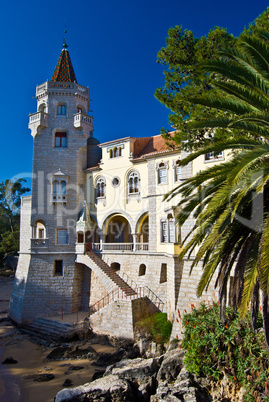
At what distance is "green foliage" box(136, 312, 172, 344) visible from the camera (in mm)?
18312

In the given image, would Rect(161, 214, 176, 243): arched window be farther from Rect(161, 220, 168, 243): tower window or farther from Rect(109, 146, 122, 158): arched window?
Rect(109, 146, 122, 158): arched window

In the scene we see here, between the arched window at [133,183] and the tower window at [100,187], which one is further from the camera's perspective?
the tower window at [100,187]

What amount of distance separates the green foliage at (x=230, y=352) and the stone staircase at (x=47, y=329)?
12.8 m

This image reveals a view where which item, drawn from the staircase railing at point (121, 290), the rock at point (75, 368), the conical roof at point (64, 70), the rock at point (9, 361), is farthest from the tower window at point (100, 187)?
the rock at point (75, 368)

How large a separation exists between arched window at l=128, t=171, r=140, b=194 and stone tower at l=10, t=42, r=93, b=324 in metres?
4.99

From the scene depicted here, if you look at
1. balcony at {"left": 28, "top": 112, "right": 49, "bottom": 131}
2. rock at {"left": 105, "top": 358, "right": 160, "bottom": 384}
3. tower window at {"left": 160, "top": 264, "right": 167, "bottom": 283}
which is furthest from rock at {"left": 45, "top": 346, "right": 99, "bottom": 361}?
balcony at {"left": 28, "top": 112, "right": 49, "bottom": 131}

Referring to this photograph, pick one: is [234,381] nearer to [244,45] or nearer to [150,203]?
[244,45]

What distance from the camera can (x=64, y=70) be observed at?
100.0 ft

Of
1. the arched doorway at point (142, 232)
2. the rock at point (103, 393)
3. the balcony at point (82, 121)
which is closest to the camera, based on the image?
the rock at point (103, 393)

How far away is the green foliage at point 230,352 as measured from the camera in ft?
32.0

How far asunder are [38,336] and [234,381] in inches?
669

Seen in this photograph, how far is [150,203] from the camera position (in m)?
23.4

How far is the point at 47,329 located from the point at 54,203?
10.2m

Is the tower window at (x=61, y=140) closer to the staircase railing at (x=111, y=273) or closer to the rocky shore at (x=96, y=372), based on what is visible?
the staircase railing at (x=111, y=273)
